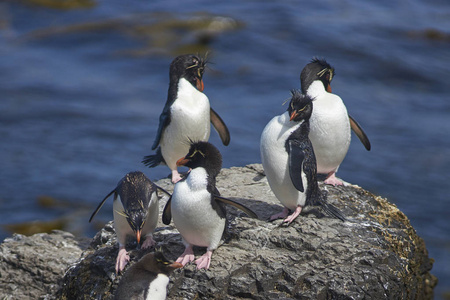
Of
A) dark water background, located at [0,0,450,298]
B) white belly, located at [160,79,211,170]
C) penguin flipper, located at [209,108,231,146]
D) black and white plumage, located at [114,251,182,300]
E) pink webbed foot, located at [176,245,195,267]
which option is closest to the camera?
black and white plumage, located at [114,251,182,300]

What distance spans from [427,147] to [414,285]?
7.51 m

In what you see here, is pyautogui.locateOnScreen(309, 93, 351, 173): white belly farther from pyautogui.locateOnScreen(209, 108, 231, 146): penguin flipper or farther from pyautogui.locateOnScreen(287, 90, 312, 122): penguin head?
pyautogui.locateOnScreen(209, 108, 231, 146): penguin flipper

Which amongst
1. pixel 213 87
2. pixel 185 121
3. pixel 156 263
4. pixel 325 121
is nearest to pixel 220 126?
pixel 185 121

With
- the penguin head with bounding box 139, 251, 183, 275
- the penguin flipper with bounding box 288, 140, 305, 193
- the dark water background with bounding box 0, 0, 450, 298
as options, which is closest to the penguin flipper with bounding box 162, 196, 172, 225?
the penguin head with bounding box 139, 251, 183, 275

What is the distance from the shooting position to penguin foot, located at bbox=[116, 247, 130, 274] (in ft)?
18.7

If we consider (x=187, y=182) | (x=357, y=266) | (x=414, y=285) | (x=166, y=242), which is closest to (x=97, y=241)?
(x=166, y=242)

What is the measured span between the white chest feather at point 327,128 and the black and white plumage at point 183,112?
118 centimetres

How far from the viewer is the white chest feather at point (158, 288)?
16.8ft

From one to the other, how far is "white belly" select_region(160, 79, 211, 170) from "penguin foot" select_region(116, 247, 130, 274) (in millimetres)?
1792

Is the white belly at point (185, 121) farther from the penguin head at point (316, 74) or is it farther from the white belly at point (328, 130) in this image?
the white belly at point (328, 130)

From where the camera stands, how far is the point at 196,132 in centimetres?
736

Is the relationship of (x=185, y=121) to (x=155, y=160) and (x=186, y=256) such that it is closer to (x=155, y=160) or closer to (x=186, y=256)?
(x=155, y=160)

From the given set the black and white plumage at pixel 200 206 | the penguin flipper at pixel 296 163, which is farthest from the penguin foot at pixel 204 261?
the penguin flipper at pixel 296 163

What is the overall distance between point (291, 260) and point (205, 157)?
108 centimetres
